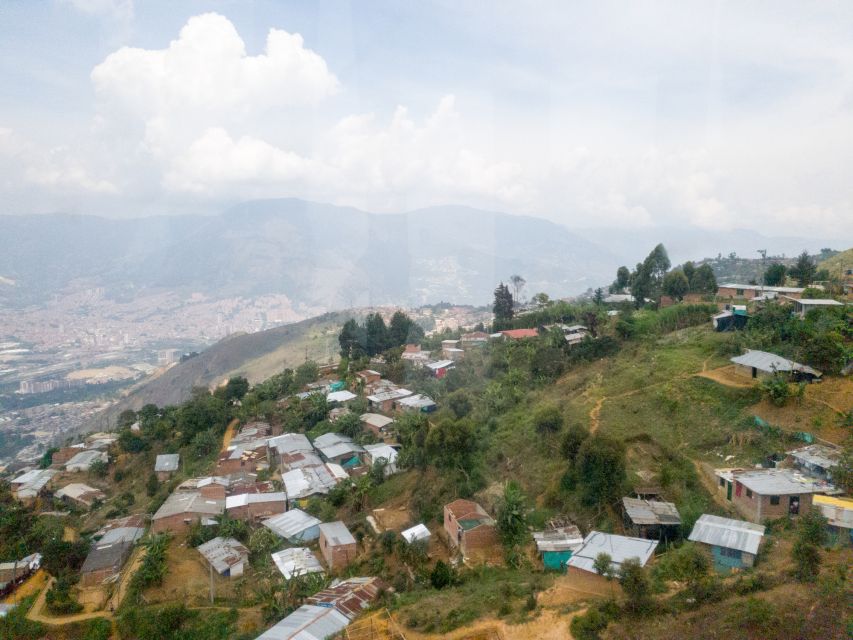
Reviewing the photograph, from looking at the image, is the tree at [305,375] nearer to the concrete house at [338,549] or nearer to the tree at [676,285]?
the concrete house at [338,549]

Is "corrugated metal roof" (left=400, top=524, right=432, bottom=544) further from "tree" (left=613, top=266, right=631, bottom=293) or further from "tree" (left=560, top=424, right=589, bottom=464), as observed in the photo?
"tree" (left=613, top=266, right=631, bottom=293)

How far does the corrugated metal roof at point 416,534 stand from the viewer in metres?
16.2

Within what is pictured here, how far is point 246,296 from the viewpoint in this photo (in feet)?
625

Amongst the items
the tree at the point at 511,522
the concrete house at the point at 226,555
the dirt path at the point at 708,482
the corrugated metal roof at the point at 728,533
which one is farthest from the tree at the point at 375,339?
the corrugated metal roof at the point at 728,533

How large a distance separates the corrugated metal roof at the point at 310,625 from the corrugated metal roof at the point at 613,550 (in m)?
5.49

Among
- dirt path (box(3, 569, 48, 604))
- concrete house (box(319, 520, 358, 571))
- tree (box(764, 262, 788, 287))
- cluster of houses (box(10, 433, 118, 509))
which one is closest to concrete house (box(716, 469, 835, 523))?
concrete house (box(319, 520, 358, 571))

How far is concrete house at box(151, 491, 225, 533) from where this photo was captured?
69.8 feet

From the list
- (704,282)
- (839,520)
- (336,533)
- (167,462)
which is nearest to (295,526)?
(336,533)

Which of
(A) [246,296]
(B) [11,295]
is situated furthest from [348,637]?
(B) [11,295]

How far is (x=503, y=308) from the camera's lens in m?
41.9

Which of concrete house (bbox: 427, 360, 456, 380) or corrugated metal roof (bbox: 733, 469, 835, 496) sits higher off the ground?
corrugated metal roof (bbox: 733, 469, 835, 496)

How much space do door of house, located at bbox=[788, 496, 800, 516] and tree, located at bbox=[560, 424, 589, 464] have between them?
5.12m

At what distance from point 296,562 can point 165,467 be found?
49.9 feet

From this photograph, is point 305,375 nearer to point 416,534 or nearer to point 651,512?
point 416,534
